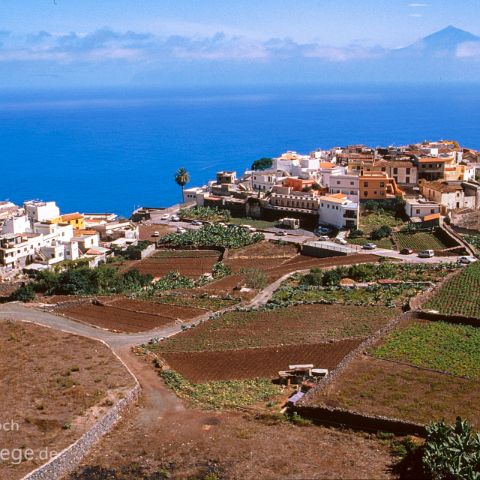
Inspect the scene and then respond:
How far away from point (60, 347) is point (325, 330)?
11.8 metres

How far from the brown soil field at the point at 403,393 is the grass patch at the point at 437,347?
903 millimetres

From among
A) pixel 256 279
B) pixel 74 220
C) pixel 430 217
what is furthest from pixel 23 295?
pixel 430 217

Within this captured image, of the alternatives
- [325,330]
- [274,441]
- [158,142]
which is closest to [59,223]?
[325,330]

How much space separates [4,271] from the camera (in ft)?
166

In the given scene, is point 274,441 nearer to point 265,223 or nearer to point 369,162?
point 265,223

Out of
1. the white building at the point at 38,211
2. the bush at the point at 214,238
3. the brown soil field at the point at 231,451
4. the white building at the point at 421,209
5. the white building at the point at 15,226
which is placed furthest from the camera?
the white building at the point at 38,211

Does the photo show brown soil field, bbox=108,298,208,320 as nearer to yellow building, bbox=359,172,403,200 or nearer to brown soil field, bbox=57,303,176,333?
brown soil field, bbox=57,303,176,333

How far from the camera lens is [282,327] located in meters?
32.5

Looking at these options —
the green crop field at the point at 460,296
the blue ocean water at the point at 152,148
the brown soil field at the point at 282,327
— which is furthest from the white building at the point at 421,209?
the blue ocean water at the point at 152,148

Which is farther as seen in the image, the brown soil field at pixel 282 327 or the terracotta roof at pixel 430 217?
the terracotta roof at pixel 430 217

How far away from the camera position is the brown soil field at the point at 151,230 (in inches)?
2357

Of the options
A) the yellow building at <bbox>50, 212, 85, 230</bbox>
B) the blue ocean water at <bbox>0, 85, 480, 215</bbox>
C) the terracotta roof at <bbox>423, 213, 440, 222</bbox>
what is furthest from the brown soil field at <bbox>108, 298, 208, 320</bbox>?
the blue ocean water at <bbox>0, 85, 480, 215</bbox>

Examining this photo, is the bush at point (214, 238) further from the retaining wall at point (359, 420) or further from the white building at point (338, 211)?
the retaining wall at point (359, 420)

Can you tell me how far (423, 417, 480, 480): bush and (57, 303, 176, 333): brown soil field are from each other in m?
17.2
